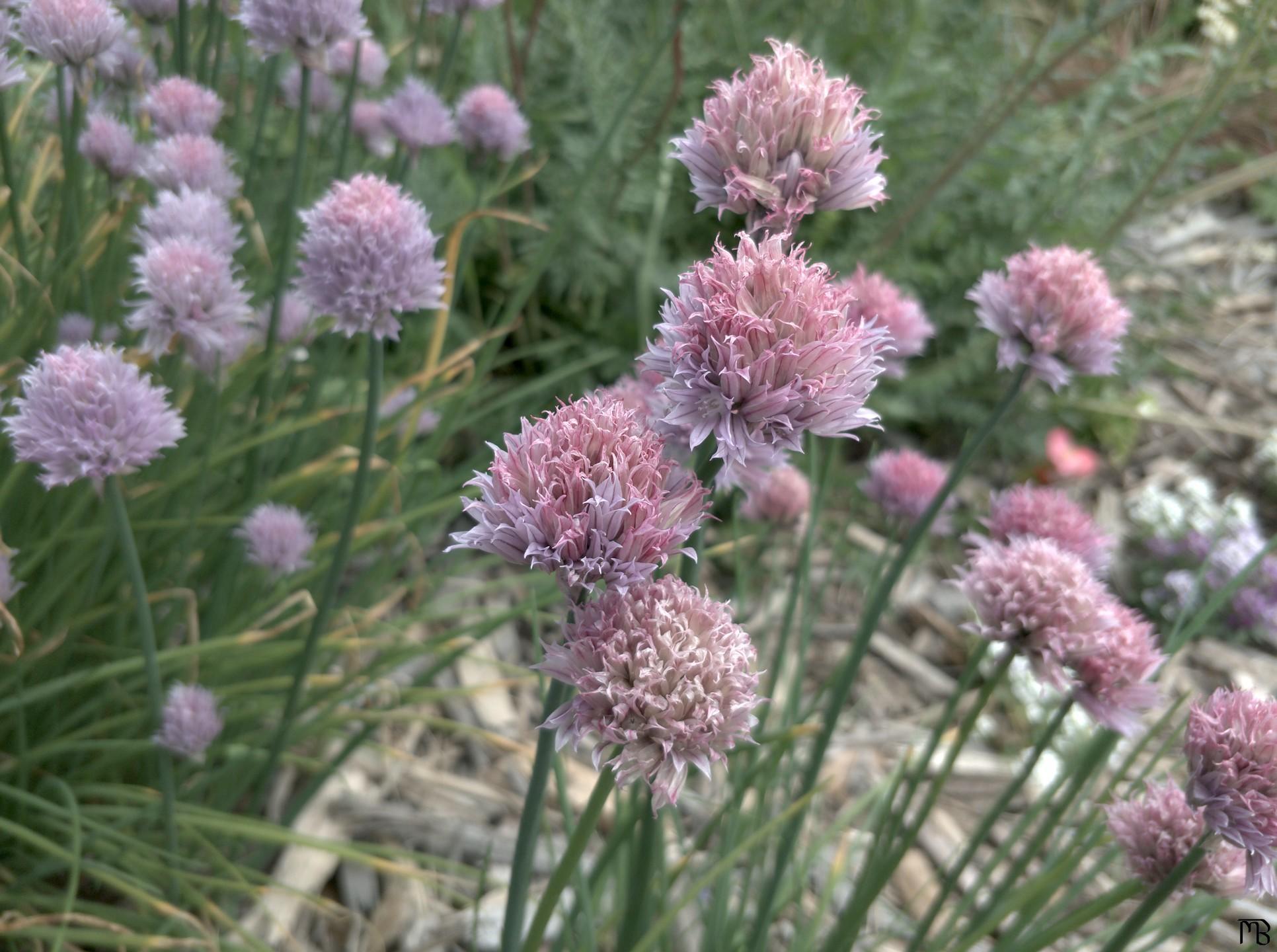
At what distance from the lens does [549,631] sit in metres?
2.08

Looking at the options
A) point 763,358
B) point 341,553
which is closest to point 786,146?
point 763,358

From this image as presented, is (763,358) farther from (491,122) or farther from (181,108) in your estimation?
(491,122)

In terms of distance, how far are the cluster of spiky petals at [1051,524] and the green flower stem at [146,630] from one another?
2.91ft

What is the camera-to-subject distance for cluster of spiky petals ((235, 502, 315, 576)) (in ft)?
3.81

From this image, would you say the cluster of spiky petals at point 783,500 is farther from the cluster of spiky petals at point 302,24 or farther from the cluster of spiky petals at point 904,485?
the cluster of spiky petals at point 302,24

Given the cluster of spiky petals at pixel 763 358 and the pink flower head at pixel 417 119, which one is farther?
the pink flower head at pixel 417 119

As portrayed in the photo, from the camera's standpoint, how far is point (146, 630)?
0.87m

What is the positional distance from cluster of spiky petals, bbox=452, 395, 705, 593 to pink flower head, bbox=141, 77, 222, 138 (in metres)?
0.92

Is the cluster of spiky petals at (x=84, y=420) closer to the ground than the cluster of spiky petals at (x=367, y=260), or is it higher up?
closer to the ground

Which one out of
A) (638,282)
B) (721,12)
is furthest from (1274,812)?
(721,12)

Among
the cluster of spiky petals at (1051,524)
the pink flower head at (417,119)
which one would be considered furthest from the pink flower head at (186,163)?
the cluster of spiky petals at (1051,524)

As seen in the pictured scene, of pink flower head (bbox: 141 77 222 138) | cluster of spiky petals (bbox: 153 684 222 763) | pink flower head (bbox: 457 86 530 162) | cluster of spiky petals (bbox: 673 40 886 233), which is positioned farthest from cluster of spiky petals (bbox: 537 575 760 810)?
pink flower head (bbox: 457 86 530 162)

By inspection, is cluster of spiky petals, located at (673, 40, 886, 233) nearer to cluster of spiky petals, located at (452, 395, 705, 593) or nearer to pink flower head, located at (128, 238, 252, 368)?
cluster of spiky petals, located at (452, 395, 705, 593)

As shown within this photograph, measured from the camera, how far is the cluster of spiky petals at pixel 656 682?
1.79 feet
